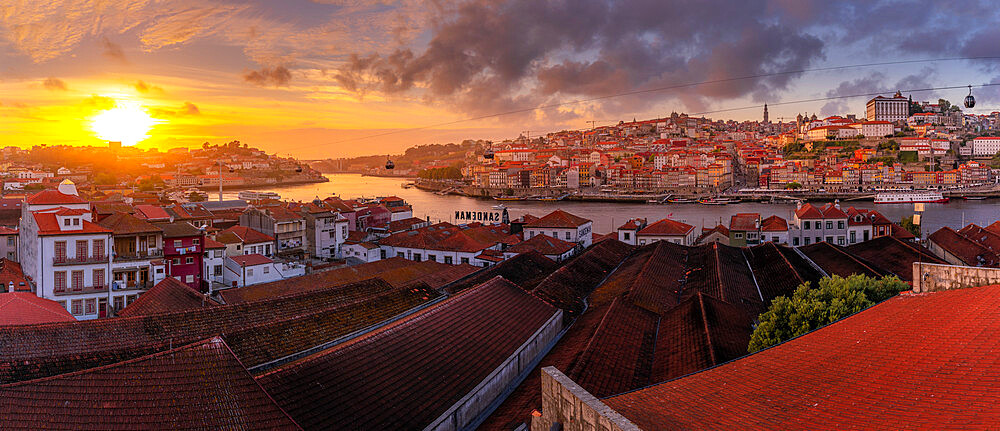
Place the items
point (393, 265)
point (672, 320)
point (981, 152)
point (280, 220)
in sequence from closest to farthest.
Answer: point (672, 320), point (393, 265), point (280, 220), point (981, 152)

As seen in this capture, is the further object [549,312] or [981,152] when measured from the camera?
[981,152]

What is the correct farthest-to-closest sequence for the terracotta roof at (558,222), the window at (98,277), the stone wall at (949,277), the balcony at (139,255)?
the terracotta roof at (558,222) → the balcony at (139,255) → the window at (98,277) → the stone wall at (949,277)

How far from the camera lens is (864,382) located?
2836 millimetres

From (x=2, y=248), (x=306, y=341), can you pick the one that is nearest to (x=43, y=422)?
(x=306, y=341)

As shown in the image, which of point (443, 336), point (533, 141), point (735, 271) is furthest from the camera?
point (533, 141)

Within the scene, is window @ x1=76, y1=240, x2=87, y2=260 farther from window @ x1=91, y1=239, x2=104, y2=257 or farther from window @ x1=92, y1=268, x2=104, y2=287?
window @ x1=92, y1=268, x2=104, y2=287

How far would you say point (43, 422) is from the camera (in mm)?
2980

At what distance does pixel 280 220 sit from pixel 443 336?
14747 mm

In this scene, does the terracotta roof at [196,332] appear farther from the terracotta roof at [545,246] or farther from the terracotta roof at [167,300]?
the terracotta roof at [545,246]

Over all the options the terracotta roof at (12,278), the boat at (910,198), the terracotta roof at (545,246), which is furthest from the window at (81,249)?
the boat at (910,198)

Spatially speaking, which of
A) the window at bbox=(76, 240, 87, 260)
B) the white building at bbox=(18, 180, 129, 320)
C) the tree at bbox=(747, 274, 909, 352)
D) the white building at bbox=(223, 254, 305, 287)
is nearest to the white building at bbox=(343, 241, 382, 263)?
the white building at bbox=(223, 254, 305, 287)

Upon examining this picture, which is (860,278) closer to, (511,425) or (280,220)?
(511,425)

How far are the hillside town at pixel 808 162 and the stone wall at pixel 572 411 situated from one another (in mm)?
49739

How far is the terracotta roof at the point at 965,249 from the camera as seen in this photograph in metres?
13.3
